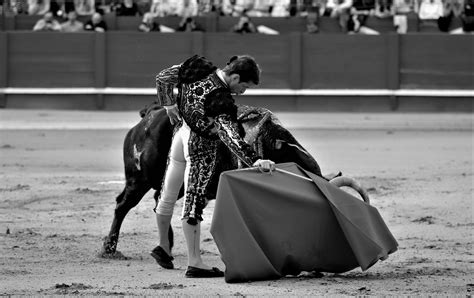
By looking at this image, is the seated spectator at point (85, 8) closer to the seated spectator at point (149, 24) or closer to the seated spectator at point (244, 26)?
the seated spectator at point (149, 24)

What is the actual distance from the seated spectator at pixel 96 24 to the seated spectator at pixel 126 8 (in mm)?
306

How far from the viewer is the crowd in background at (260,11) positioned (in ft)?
55.9

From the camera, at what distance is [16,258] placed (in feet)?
21.1

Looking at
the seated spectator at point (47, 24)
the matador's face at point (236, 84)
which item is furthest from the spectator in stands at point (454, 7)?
the matador's face at point (236, 84)

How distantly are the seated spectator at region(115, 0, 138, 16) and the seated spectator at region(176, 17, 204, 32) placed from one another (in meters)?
0.76

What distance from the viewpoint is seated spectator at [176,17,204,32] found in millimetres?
17125

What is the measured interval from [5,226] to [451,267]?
289 cm

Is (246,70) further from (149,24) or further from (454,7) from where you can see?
(454,7)

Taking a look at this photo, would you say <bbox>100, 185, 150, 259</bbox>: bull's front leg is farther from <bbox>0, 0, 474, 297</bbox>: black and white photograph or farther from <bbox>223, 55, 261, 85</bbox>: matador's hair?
<bbox>223, 55, 261, 85</bbox>: matador's hair

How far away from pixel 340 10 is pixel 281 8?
842 mm

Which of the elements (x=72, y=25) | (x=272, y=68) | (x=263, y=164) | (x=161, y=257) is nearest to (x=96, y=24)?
(x=72, y=25)

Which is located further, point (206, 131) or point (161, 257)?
point (161, 257)

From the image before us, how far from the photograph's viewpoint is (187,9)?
17328 mm

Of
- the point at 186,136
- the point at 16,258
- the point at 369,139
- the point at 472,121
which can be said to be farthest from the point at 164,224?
the point at 472,121
